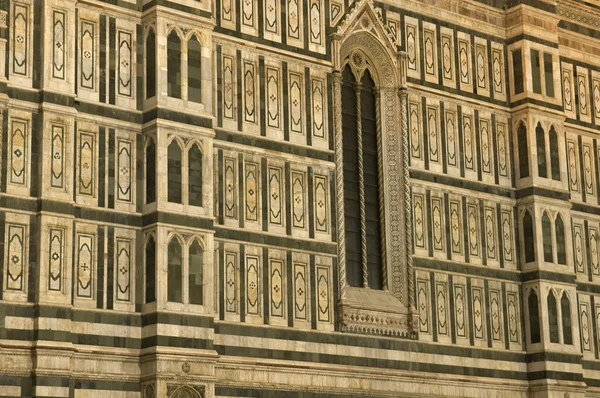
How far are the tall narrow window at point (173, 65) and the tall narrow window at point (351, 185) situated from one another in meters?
4.31

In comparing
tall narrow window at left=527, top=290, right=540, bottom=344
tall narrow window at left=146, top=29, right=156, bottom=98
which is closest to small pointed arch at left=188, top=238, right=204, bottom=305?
tall narrow window at left=146, top=29, right=156, bottom=98

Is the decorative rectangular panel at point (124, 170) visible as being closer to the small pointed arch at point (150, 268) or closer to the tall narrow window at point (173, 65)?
the small pointed arch at point (150, 268)

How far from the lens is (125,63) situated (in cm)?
2102

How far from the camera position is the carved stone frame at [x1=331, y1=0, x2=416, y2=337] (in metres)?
23.6

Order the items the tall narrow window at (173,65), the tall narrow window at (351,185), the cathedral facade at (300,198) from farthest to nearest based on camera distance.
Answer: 1. the tall narrow window at (351,185)
2. the tall narrow window at (173,65)
3. the cathedral facade at (300,198)

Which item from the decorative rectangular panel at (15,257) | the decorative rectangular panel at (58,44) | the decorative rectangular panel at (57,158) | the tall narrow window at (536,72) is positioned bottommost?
the decorative rectangular panel at (15,257)

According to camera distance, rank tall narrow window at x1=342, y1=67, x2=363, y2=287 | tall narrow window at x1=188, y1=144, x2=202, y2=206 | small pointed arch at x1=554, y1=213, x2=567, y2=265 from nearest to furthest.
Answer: tall narrow window at x1=188, y1=144, x2=202, y2=206 → tall narrow window at x1=342, y1=67, x2=363, y2=287 → small pointed arch at x1=554, y1=213, x2=567, y2=265

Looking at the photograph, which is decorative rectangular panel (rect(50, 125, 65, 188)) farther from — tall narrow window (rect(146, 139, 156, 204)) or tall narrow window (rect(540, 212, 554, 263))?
tall narrow window (rect(540, 212, 554, 263))

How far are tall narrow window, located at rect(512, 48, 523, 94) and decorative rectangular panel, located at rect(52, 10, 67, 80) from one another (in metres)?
10.7

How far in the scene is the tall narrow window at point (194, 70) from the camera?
69.9 feet

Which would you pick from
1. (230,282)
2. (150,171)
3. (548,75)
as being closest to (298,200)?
(230,282)

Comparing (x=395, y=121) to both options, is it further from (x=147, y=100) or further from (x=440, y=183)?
(x=147, y=100)

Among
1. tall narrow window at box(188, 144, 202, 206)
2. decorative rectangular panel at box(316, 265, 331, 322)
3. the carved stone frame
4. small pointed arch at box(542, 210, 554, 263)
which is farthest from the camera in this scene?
small pointed arch at box(542, 210, 554, 263)

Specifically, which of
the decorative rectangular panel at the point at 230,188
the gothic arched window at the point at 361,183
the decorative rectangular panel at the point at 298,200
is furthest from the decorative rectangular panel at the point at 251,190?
the gothic arched window at the point at 361,183
